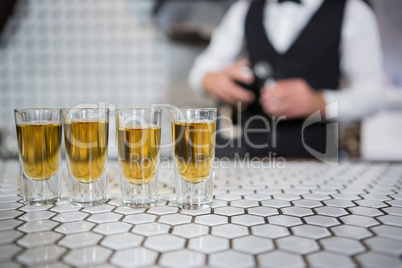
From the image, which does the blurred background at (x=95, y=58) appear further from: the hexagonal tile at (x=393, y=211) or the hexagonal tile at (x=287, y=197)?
the hexagonal tile at (x=393, y=211)

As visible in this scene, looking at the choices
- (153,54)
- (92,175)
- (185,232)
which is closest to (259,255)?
(185,232)

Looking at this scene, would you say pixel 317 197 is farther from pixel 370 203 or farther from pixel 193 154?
pixel 193 154

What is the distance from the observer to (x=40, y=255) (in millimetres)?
443

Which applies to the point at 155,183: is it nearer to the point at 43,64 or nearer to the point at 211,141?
the point at 211,141

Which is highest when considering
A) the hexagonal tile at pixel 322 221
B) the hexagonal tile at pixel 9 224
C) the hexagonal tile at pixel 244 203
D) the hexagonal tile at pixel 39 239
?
the hexagonal tile at pixel 244 203

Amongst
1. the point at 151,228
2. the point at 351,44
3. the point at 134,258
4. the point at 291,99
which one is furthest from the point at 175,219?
the point at 351,44

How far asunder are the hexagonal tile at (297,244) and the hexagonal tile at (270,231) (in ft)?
0.05

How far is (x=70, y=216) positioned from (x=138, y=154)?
0.16 metres

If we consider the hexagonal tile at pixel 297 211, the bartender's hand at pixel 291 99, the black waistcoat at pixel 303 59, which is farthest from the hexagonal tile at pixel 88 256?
the black waistcoat at pixel 303 59

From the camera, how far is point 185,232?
519 millimetres

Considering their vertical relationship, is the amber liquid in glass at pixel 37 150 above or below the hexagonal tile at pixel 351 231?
above

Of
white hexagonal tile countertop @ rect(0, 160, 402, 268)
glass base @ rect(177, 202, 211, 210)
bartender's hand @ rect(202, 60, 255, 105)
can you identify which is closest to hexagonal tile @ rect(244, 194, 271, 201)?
white hexagonal tile countertop @ rect(0, 160, 402, 268)

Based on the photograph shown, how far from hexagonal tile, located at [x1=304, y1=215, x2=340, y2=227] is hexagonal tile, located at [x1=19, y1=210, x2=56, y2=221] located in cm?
42

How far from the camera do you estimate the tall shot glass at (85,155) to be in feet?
2.23
